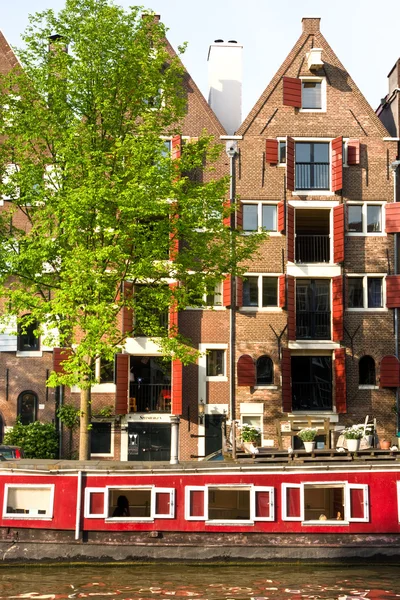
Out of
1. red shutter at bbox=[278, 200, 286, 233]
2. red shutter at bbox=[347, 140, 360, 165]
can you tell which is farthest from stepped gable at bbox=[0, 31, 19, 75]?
red shutter at bbox=[347, 140, 360, 165]

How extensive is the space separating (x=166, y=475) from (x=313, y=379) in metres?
13.6

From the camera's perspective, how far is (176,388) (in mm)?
29641

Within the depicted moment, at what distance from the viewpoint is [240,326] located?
31.0 metres

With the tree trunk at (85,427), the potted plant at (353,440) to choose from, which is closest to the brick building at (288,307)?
the tree trunk at (85,427)

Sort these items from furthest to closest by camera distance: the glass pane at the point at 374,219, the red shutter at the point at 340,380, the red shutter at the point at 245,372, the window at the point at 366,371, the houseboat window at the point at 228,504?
the glass pane at the point at 374,219 < the window at the point at 366,371 < the red shutter at the point at 245,372 < the red shutter at the point at 340,380 < the houseboat window at the point at 228,504

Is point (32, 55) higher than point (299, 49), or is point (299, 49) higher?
point (299, 49)

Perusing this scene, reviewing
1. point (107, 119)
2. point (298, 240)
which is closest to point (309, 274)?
point (298, 240)

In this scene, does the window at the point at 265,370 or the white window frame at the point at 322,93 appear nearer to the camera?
the window at the point at 265,370

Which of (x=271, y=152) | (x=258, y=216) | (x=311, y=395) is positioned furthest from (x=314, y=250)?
(x=311, y=395)

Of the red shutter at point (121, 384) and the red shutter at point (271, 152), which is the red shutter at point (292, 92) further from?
the red shutter at point (121, 384)

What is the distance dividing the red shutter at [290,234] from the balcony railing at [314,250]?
0.99 metres

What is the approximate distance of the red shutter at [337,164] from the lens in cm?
3102

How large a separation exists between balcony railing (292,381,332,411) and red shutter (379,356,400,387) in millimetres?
2134

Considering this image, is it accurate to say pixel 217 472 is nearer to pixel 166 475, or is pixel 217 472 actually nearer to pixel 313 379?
pixel 166 475
